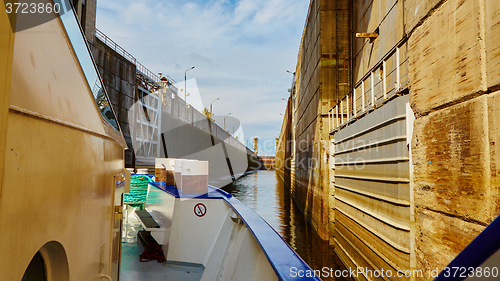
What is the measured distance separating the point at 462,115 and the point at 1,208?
392cm

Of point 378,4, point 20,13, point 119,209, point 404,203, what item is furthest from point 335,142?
point 20,13

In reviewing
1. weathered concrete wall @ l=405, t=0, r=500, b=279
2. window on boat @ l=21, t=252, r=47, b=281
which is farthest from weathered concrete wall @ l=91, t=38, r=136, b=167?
window on boat @ l=21, t=252, r=47, b=281

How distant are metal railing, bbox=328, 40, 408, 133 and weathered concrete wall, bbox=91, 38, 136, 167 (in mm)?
14844

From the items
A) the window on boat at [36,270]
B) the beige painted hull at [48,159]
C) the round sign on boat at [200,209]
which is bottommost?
the round sign on boat at [200,209]

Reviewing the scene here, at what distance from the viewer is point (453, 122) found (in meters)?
3.57

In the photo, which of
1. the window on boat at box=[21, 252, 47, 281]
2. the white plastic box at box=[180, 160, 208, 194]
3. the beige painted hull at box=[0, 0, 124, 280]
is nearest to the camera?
the beige painted hull at box=[0, 0, 124, 280]

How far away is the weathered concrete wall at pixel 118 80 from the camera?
64.5 feet

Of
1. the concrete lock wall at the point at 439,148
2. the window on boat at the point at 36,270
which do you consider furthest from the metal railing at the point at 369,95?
the window on boat at the point at 36,270

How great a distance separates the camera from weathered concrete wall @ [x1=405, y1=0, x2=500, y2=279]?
3047 millimetres

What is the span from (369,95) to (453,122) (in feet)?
20.2

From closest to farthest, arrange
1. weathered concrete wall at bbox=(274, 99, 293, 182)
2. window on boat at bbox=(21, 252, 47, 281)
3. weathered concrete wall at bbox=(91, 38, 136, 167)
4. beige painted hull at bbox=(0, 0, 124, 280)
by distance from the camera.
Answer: beige painted hull at bbox=(0, 0, 124, 280) → window on boat at bbox=(21, 252, 47, 281) → weathered concrete wall at bbox=(91, 38, 136, 167) → weathered concrete wall at bbox=(274, 99, 293, 182)

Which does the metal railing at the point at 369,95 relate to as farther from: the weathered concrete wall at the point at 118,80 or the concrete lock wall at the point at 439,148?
the weathered concrete wall at the point at 118,80

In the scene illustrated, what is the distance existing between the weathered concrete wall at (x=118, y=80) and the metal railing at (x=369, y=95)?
14.8 m

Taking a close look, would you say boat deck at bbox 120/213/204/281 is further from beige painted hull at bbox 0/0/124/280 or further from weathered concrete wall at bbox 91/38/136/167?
weathered concrete wall at bbox 91/38/136/167
